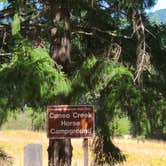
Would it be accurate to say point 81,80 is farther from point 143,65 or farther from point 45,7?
point 45,7

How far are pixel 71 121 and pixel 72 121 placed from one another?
0.05 ft

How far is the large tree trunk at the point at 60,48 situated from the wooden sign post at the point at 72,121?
2.04m

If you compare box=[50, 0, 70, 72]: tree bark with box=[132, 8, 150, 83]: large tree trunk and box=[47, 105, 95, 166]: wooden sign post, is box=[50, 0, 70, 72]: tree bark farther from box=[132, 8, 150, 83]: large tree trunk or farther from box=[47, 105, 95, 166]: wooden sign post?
box=[47, 105, 95, 166]: wooden sign post

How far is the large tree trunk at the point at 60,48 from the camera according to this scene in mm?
12406

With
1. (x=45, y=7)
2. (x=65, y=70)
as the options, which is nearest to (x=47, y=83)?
(x=65, y=70)

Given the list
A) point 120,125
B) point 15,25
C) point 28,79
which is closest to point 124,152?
point 120,125

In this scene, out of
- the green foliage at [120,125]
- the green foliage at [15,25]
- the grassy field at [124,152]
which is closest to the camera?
the green foliage at [15,25]

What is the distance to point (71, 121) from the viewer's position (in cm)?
1002

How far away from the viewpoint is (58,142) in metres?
12.5

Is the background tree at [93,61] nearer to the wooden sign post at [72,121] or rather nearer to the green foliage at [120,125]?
the green foliage at [120,125]

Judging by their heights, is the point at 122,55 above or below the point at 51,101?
above

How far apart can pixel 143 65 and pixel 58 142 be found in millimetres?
2246

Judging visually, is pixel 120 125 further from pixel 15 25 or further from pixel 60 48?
pixel 15 25

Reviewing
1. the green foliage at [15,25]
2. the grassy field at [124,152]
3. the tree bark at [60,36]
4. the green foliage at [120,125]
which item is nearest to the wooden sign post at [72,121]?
the green foliage at [15,25]
